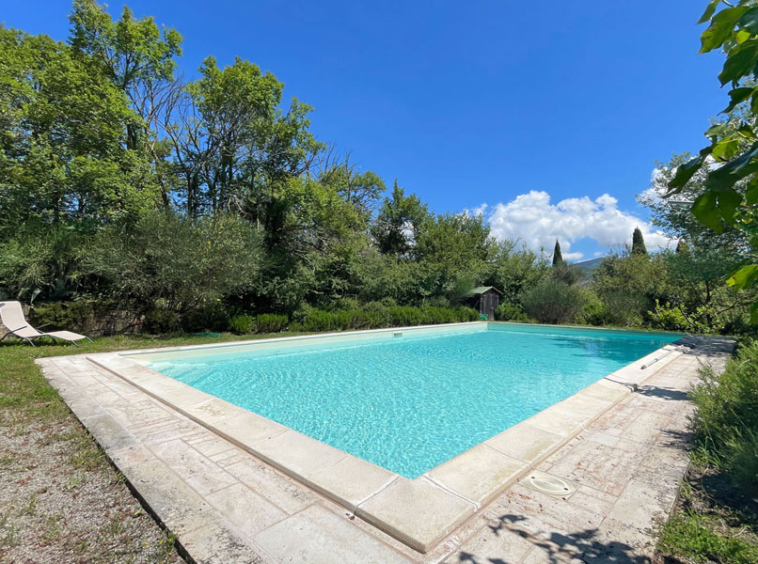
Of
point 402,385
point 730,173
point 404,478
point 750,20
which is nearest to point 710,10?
point 750,20

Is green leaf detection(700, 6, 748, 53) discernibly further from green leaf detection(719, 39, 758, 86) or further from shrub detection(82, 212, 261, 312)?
shrub detection(82, 212, 261, 312)

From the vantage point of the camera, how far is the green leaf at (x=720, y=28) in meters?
0.79

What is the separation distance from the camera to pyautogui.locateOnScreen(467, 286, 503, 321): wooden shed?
20.5m

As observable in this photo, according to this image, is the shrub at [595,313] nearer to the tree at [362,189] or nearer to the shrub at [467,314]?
the shrub at [467,314]

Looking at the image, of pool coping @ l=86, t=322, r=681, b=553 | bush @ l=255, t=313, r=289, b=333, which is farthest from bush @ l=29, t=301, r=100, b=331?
pool coping @ l=86, t=322, r=681, b=553

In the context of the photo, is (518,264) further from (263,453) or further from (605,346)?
(263,453)

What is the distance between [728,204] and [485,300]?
2085 cm

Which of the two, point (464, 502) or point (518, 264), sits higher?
point (518, 264)

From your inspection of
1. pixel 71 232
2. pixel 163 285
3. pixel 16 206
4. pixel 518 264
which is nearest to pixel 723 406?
pixel 163 285

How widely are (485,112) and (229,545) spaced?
1768 centimetres

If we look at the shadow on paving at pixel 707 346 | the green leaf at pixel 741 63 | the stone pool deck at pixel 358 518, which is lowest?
the shadow on paving at pixel 707 346

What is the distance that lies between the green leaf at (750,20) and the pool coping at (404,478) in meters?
2.47

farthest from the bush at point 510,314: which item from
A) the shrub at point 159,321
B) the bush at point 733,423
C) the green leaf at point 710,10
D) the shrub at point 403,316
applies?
the green leaf at point 710,10

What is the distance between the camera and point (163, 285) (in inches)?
427
